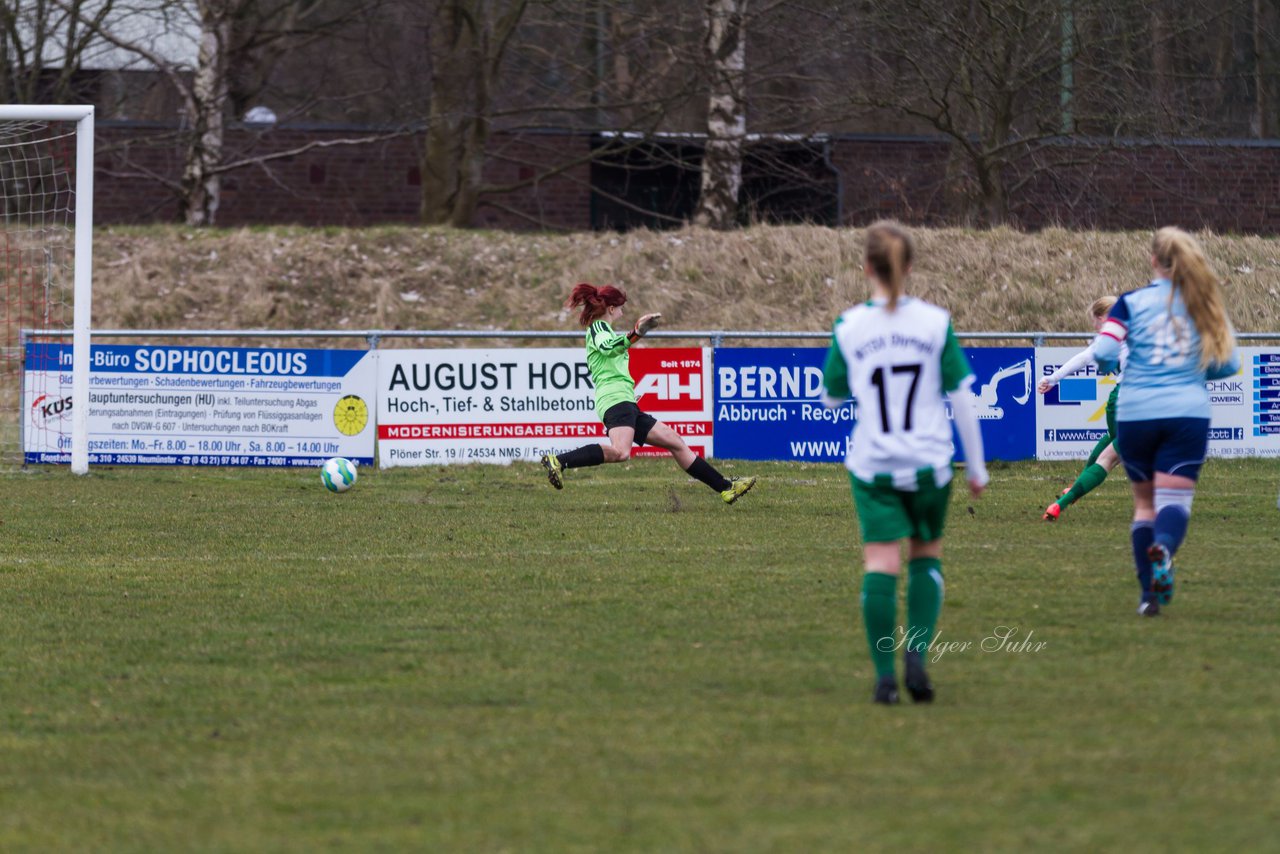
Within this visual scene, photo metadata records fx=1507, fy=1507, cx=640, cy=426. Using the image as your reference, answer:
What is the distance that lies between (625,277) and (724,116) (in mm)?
3573

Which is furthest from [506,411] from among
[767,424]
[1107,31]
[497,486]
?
[1107,31]

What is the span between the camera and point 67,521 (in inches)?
465

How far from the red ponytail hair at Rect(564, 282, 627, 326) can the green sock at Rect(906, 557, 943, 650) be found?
6.69 meters

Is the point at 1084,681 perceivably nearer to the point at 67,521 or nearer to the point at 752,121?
the point at 67,521

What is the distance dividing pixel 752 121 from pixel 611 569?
1967 centimetres

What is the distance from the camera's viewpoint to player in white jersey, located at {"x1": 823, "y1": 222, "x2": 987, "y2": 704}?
5430 mm

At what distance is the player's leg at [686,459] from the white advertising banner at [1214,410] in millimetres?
5751

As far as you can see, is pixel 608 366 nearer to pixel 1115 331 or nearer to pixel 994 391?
pixel 1115 331

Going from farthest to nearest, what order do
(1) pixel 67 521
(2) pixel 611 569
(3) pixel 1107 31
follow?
1. (3) pixel 1107 31
2. (1) pixel 67 521
3. (2) pixel 611 569

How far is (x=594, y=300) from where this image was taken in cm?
1221

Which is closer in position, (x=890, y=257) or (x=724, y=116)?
(x=890, y=257)

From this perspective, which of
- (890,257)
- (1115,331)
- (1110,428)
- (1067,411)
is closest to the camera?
(890,257)

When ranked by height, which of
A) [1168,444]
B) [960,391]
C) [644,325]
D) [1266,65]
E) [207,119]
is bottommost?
[1168,444]

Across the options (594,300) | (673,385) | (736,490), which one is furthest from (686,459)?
(673,385)
